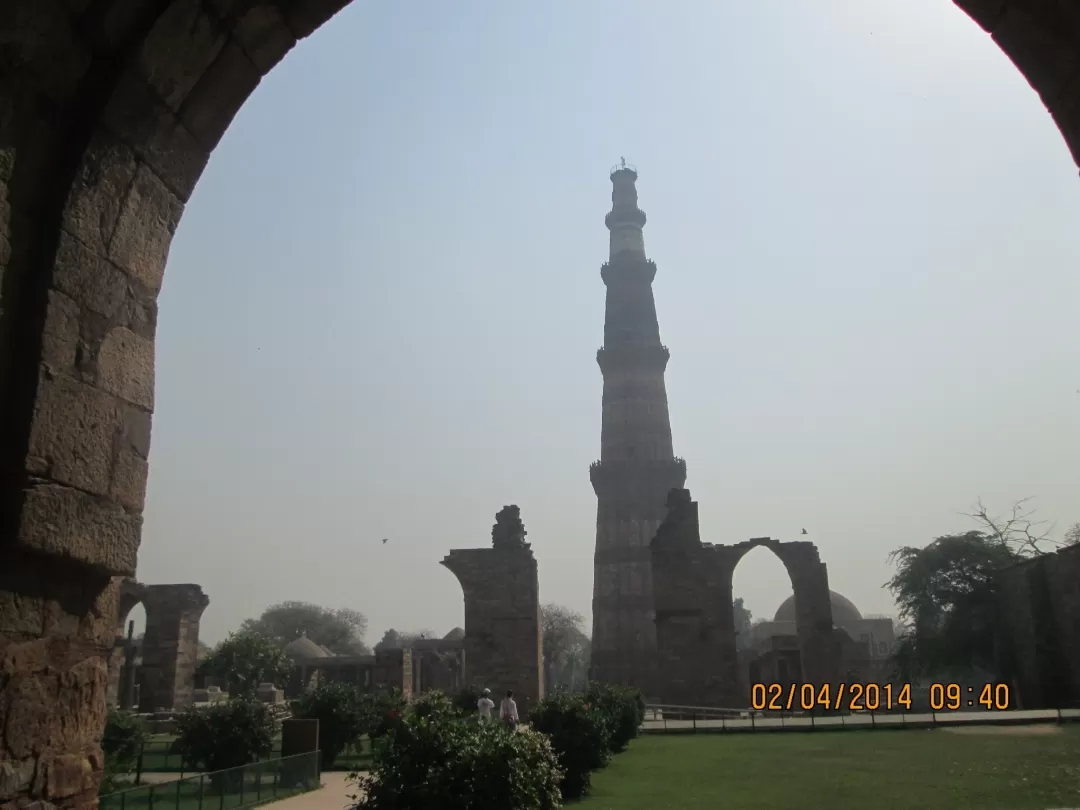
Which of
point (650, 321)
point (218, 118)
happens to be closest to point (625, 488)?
point (650, 321)

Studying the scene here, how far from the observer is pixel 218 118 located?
260 cm

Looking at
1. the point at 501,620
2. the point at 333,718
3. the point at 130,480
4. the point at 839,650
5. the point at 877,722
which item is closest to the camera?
the point at 130,480

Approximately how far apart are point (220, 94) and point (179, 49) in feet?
0.72

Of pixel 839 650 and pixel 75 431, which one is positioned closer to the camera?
pixel 75 431

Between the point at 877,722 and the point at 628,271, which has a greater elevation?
the point at 628,271

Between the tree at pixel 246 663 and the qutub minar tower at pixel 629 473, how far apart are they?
37.8ft

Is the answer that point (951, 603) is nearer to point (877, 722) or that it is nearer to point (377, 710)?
point (877, 722)

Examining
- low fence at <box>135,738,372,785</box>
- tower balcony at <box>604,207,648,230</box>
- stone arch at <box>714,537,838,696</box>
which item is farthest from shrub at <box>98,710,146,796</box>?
tower balcony at <box>604,207,648,230</box>

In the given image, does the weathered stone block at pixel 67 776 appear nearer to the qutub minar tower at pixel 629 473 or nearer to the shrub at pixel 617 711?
the shrub at pixel 617 711

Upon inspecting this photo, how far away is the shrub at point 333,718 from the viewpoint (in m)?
11.6

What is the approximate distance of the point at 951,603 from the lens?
23125mm

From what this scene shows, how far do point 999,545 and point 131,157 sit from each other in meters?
25.7
